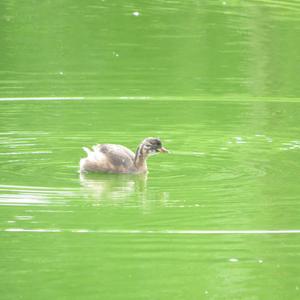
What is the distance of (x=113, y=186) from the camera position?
40.5 feet

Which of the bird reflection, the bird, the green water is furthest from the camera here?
the bird

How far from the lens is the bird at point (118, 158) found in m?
12.8

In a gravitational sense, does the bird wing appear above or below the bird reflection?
above

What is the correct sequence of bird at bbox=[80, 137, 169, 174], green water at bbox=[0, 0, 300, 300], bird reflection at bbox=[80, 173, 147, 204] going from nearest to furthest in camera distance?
green water at bbox=[0, 0, 300, 300]
bird reflection at bbox=[80, 173, 147, 204]
bird at bbox=[80, 137, 169, 174]

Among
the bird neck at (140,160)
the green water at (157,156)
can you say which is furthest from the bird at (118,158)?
the green water at (157,156)

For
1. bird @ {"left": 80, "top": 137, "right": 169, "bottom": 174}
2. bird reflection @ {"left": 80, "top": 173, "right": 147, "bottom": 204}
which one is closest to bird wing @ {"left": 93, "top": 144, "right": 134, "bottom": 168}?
bird @ {"left": 80, "top": 137, "right": 169, "bottom": 174}

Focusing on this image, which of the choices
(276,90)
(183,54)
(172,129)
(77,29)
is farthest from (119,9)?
(172,129)

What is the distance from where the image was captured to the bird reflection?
38.4 ft

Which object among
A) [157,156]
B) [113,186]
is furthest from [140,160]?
[157,156]

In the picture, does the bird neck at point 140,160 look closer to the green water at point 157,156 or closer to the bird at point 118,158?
the bird at point 118,158

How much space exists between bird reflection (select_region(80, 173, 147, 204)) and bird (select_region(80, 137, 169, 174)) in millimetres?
65

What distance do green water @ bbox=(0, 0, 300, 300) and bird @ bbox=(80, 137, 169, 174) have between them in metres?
0.13

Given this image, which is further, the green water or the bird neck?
the bird neck

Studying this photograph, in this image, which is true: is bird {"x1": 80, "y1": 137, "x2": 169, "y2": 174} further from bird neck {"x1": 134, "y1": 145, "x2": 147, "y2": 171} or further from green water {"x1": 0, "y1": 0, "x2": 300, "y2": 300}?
green water {"x1": 0, "y1": 0, "x2": 300, "y2": 300}
